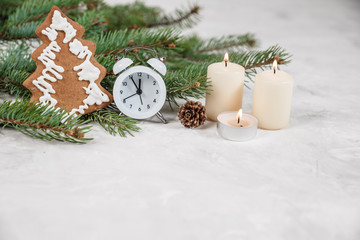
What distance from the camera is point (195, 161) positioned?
0.97 metres

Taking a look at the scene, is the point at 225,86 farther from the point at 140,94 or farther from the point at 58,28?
the point at 58,28

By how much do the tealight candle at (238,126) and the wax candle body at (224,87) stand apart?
3 centimetres

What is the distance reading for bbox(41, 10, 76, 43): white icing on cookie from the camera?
1.05 m

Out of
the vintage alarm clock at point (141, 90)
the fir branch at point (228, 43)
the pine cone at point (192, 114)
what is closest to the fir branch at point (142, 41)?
the vintage alarm clock at point (141, 90)

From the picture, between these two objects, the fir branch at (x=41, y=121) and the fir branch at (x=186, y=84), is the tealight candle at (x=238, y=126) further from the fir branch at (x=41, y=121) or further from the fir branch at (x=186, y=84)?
the fir branch at (x=41, y=121)

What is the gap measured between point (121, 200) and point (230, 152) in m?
0.29

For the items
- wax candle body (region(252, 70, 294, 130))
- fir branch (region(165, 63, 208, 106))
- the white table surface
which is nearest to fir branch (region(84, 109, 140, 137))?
the white table surface

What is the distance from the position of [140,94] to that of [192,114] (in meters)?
0.13

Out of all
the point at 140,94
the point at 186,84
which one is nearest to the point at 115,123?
the point at 140,94

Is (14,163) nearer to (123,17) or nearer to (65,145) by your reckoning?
(65,145)

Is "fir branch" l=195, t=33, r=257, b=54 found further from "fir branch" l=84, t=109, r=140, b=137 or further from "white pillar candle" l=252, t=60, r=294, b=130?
"fir branch" l=84, t=109, r=140, b=137

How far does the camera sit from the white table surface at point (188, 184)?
78cm

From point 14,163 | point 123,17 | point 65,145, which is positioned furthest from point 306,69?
point 14,163

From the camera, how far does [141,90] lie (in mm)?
1104
